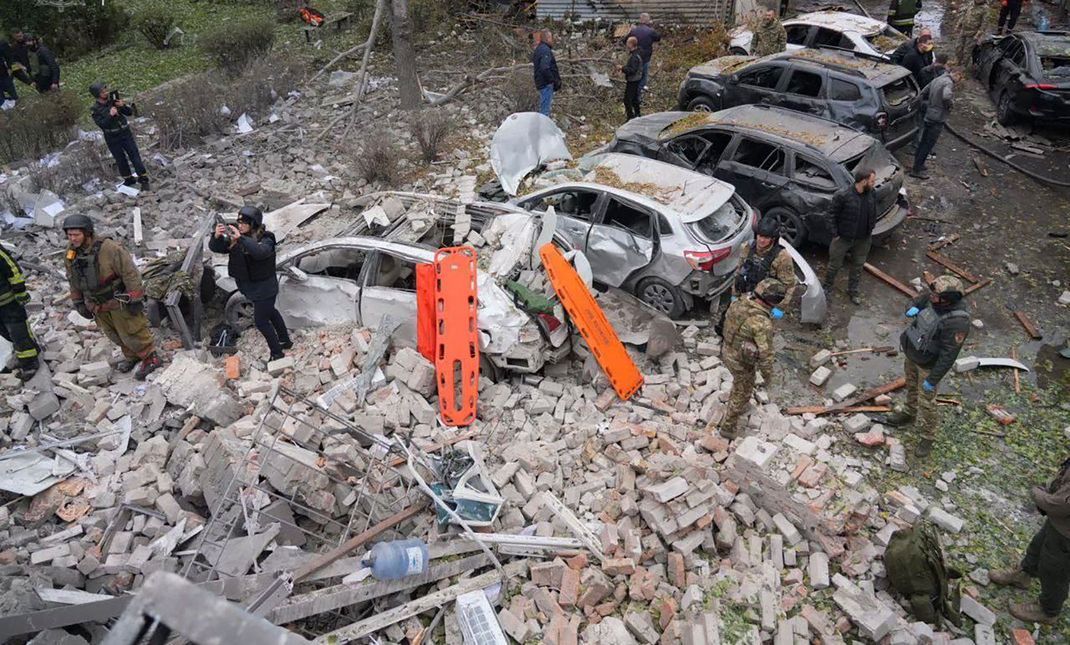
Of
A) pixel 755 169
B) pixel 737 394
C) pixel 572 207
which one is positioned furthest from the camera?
pixel 755 169

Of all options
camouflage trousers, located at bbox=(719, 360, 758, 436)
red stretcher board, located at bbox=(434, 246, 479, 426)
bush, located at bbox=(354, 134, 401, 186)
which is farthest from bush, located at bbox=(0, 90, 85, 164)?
camouflage trousers, located at bbox=(719, 360, 758, 436)

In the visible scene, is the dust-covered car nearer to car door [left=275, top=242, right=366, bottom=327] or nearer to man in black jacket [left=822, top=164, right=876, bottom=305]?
man in black jacket [left=822, top=164, right=876, bottom=305]

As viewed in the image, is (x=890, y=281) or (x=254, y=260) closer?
(x=254, y=260)

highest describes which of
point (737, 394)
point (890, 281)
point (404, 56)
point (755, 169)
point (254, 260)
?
point (404, 56)

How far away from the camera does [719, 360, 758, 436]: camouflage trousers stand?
5.59 m

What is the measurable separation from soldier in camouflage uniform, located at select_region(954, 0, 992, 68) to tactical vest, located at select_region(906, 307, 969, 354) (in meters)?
10.3

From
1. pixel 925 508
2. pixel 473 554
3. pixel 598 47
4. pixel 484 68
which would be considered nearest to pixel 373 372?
pixel 473 554

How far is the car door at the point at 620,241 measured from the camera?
Result: 7066 millimetres

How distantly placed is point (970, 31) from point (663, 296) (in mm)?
10676

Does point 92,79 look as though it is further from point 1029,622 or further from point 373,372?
point 1029,622

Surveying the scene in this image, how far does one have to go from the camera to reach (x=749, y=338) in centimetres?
551

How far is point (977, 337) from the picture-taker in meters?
7.32

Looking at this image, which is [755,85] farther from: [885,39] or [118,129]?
[118,129]

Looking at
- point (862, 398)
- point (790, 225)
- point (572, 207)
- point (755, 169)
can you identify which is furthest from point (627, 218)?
point (862, 398)
